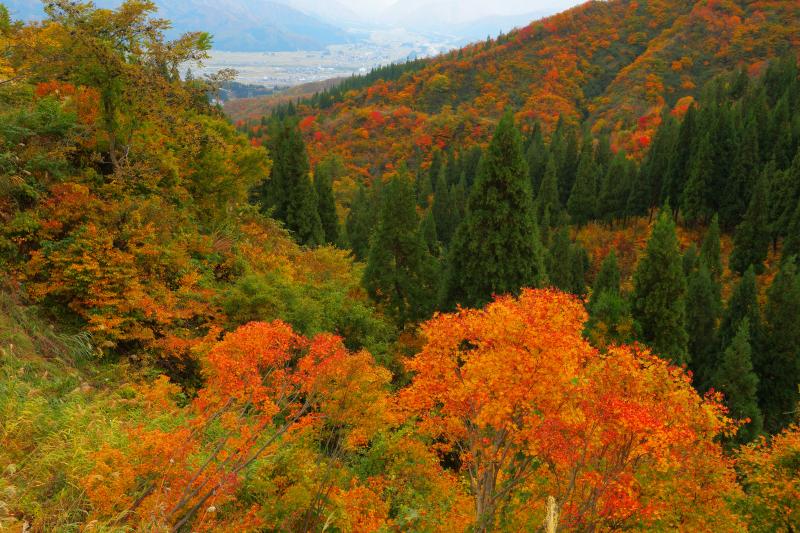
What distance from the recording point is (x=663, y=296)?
2455cm

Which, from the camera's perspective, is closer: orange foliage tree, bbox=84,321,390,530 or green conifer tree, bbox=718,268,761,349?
orange foliage tree, bbox=84,321,390,530

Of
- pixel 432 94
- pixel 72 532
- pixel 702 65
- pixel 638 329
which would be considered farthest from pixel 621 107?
pixel 72 532

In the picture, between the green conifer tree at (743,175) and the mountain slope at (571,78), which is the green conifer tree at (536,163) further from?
the green conifer tree at (743,175)

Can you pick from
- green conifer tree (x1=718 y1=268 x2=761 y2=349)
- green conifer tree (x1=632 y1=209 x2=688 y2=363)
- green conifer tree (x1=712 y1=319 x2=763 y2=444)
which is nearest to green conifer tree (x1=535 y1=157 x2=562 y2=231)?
green conifer tree (x1=718 y1=268 x2=761 y2=349)

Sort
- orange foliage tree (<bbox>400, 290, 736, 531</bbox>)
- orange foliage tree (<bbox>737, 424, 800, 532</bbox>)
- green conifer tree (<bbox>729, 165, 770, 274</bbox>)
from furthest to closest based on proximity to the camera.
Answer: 1. green conifer tree (<bbox>729, 165, 770, 274</bbox>)
2. orange foliage tree (<bbox>737, 424, 800, 532</bbox>)
3. orange foliage tree (<bbox>400, 290, 736, 531</bbox>)

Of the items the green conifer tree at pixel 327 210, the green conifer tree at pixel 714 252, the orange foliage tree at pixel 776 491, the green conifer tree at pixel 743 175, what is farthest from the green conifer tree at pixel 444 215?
the orange foliage tree at pixel 776 491

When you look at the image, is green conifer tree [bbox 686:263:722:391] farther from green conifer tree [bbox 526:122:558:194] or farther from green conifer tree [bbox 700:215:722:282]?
green conifer tree [bbox 526:122:558:194]

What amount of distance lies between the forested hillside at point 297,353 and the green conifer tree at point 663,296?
14cm

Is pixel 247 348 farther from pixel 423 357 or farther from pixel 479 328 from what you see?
pixel 479 328

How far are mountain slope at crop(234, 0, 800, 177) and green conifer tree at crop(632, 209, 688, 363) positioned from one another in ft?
210

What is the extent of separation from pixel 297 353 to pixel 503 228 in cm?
1129

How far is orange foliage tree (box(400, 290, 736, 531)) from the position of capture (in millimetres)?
9023

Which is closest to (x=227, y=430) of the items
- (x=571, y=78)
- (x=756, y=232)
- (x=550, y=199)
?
(x=756, y=232)

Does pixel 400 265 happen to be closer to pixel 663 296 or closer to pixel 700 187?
pixel 663 296
